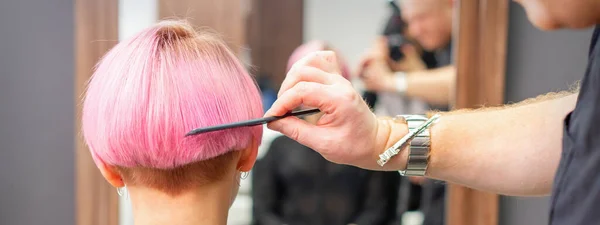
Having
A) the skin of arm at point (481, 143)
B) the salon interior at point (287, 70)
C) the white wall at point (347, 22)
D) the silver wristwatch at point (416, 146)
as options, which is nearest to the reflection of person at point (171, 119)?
the skin of arm at point (481, 143)

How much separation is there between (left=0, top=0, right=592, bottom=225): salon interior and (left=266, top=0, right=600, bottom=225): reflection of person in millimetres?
457

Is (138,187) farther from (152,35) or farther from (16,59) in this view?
(16,59)

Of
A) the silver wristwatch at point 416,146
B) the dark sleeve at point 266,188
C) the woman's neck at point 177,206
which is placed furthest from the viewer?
the dark sleeve at point 266,188

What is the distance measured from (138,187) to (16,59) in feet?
3.63

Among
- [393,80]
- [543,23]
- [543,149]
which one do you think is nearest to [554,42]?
[393,80]

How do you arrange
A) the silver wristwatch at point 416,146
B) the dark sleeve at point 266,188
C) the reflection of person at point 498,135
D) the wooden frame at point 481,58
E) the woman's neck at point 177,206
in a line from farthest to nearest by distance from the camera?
1. the dark sleeve at point 266,188
2. the wooden frame at point 481,58
3. the silver wristwatch at point 416,146
4. the woman's neck at point 177,206
5. the reflection of person at point 498,135

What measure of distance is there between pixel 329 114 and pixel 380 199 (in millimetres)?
860

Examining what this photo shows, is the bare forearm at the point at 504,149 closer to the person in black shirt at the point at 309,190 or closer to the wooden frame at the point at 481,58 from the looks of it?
the wooden frame at the point at 481,58

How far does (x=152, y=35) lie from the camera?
2.50ft

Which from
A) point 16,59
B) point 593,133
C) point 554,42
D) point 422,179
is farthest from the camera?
point 16,59

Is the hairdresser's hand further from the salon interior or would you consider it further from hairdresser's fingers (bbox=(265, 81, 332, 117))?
the salon interior

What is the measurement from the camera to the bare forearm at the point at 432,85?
145 cm

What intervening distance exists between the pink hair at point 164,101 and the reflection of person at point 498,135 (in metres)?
0.08

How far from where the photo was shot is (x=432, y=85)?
4.79ft
